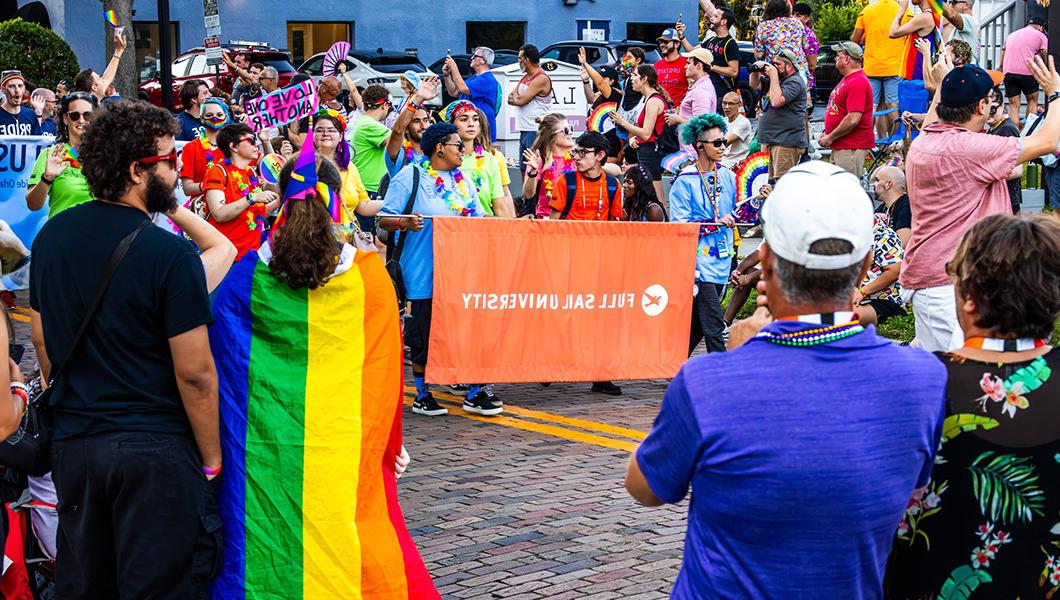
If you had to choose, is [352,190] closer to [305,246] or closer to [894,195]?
[894,195]

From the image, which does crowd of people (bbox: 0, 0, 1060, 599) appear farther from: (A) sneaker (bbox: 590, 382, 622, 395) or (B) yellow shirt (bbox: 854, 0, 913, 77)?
(B) yellow shirt (bbox: 854, 0, 913, 77)

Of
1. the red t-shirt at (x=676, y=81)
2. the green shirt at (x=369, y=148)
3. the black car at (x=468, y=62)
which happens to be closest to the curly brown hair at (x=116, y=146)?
the green shirt at (x=369, y=148)

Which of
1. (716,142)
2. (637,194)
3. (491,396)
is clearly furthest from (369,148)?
(491,396)

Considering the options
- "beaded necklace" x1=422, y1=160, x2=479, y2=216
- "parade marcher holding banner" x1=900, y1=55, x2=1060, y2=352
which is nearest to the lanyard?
"parade marcher holding banner" x1=900, y1=55, x2=1060, y2=352

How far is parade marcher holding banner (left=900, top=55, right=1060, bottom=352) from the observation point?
20.2ft

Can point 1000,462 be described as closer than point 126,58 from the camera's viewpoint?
Yes

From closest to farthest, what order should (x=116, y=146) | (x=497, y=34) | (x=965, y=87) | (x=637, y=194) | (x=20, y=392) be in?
(x=116, y=146) < (x=20, y=392) < (x=965, y=87) < (x=637, y=194) < (x=497, y=34)

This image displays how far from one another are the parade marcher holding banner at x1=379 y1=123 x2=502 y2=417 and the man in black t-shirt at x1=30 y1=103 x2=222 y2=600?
204 inches

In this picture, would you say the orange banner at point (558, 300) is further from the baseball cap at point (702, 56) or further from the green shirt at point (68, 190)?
the baseball cap at point (702, 56)

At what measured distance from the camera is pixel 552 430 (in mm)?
8773

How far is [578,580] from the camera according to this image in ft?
19.0

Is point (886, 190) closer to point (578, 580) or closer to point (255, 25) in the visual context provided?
point (578, 580)

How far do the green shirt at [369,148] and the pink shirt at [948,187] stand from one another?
6904 millimetres

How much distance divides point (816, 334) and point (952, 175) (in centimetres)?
388
